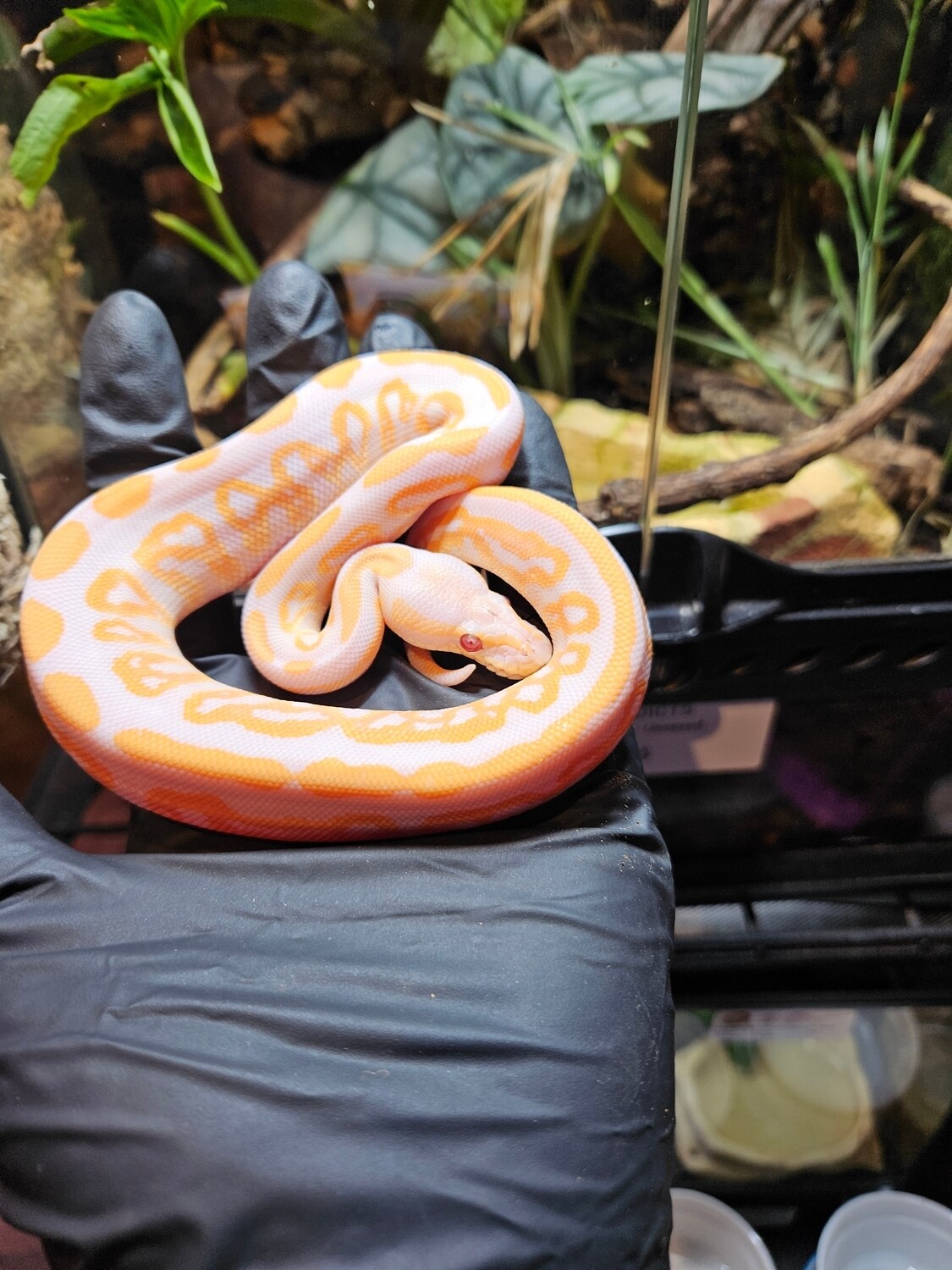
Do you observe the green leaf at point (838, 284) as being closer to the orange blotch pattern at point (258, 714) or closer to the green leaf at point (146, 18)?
the green leaf at point (146, 18)

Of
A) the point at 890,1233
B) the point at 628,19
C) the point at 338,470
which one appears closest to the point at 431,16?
the point at 628,19

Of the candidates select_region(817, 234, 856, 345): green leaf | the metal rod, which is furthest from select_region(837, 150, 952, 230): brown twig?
the metal rod

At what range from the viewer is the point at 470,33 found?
2.10m

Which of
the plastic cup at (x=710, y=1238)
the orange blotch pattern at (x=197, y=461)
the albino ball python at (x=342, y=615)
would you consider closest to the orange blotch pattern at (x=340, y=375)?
the albino ball python at (x=342, y=615)

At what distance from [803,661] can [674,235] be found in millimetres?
1048

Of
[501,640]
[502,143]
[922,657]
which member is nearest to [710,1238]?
[922,657]

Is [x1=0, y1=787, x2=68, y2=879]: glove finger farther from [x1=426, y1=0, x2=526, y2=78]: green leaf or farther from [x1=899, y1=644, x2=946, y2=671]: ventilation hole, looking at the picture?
[x1=426, y1=0, x2=526, y2=78]: green leaf

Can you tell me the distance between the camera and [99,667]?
1539 mm

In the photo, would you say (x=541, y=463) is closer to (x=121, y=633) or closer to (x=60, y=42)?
(x=121, y=633)

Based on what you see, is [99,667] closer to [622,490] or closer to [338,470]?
[338,470]

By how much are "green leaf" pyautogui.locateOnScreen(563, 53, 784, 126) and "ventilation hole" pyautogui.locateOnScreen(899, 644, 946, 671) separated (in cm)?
137

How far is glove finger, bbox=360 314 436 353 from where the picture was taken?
2.12 meters

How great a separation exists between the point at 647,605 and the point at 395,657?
65 centimetres

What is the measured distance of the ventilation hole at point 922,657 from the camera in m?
1.94
